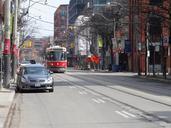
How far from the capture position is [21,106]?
21875 mm

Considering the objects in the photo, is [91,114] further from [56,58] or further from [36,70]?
[56,58]

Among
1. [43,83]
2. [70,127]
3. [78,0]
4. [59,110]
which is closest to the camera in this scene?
[70,127]

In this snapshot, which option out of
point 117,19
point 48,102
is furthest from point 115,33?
point 48,102

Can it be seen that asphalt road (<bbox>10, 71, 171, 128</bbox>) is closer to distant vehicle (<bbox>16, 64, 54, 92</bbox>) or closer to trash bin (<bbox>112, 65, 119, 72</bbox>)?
distant vehicle (<bbox>16, 64, 54, 92</bbox>)

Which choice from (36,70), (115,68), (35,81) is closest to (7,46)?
(36,70)

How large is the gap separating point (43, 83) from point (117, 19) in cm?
6861

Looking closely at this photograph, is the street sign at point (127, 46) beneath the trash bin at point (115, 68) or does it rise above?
above

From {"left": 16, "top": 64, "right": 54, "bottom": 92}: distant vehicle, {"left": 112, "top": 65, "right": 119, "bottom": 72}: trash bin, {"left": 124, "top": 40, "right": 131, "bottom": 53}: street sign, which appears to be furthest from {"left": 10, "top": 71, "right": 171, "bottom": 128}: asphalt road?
{"left": 112, "top": 65, "right": 119, "bottom": 72}: trash bin

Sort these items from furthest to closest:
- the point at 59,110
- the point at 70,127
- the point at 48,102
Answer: the point at 48,102
the point at 59,110
the point at 70,127

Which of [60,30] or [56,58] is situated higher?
[60,30]

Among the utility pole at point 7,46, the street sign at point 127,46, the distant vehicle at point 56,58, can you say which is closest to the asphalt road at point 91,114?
the utility pole at point 7,46

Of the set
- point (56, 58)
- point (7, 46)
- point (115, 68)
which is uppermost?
point (7, 46)

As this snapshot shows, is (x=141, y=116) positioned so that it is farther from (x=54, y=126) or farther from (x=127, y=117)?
(x=54, y=126)

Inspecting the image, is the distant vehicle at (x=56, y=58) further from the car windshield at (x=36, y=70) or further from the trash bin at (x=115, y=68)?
the car windshield at (x=36, y=70)
